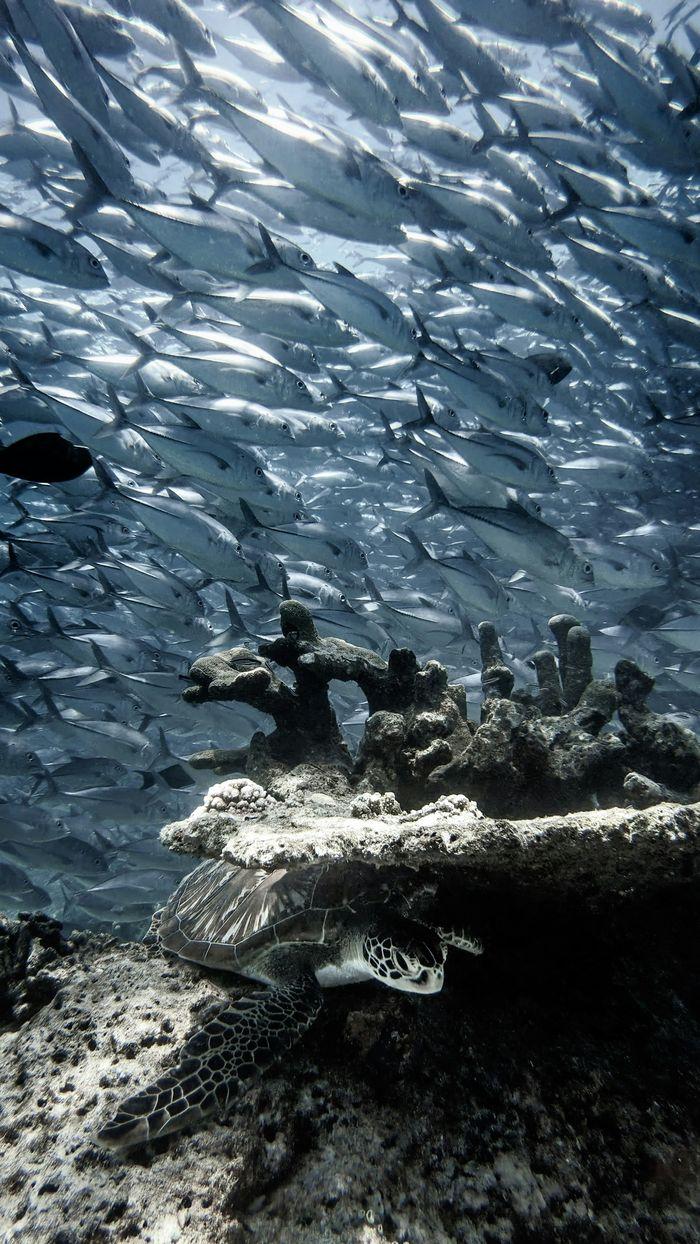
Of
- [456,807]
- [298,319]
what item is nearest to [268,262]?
[298,319]

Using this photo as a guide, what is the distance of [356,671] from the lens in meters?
3.57

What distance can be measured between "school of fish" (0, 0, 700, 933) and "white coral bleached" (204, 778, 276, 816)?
2068 mm

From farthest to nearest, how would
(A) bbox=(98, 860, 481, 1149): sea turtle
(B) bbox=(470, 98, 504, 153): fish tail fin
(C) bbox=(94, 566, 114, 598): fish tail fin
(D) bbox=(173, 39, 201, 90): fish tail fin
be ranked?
(C) bbox=(94, 566, 114, 598): fish tail fin, (D) bbox=(173, 39, 201, 90): fish tail fin, (B) bbox=(470, 98, 504, 153): fish tail fin, (A) bbox=(98, 860, 481, 1149): sea turtle

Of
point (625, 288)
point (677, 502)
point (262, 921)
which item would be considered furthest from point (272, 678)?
point (677, 502)

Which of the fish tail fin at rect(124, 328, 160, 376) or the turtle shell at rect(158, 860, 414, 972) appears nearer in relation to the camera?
the turtle shell at rect(158, 860, 414, 972)

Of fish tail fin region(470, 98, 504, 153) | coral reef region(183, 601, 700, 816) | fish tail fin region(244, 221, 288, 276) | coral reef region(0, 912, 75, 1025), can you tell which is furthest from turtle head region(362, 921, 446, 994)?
fish tail fin region(470, 98, 504, 153)

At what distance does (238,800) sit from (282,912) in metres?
0.49

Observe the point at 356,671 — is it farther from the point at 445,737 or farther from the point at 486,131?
the point at 486,131

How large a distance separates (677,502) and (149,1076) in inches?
528

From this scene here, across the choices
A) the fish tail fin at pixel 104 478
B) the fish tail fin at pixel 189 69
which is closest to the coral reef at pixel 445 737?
the fish tail fin at pixel 104 478

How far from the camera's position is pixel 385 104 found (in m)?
5.65

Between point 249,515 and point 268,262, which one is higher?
point 268,262

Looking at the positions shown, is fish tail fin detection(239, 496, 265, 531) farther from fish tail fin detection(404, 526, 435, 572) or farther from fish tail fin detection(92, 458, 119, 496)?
fish tail fin detection(404, 526, 435, 572)

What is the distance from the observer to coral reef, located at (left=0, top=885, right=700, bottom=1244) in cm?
120
